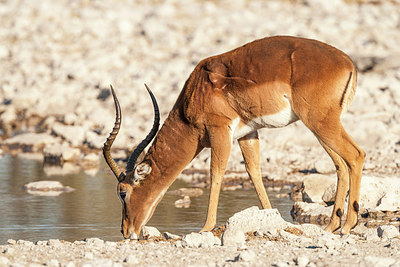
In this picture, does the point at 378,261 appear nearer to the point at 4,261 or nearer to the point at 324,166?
the point at 4,261

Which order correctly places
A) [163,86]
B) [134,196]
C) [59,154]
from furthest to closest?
[163,86], [59,154], [134,196]

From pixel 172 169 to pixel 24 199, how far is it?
369 cm

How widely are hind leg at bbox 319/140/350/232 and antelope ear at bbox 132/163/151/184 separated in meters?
2.24

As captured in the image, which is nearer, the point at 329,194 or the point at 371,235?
the point at 371,235

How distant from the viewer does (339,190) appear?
32.1ft

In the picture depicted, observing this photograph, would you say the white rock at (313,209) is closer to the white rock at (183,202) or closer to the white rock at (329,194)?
the white rock at (329,194)

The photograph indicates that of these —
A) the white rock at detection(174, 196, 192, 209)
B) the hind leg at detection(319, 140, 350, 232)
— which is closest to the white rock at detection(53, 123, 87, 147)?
the white rock at detection(174, 196, 192, 209)

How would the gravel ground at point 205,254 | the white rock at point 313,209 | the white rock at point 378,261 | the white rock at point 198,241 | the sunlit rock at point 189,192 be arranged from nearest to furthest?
the white rock at point 378,261 < the gravel ground at point 205,254 < the white rock at point 198,241 < the white rock at point 313,209 < the sunlit rock at point 189,192

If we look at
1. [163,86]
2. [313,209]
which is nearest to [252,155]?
[313,209]

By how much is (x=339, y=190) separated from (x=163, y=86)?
1166cm

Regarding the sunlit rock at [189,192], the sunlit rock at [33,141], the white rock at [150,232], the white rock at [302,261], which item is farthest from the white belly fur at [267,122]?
the sunlit rock at [33,141]

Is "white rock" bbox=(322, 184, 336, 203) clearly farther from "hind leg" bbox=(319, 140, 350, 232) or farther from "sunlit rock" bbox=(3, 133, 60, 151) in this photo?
"sunlit rock" bbox=(3, 133, 60, 151)

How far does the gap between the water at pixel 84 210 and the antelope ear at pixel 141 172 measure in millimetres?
781

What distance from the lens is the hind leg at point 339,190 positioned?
9633 millimetres
